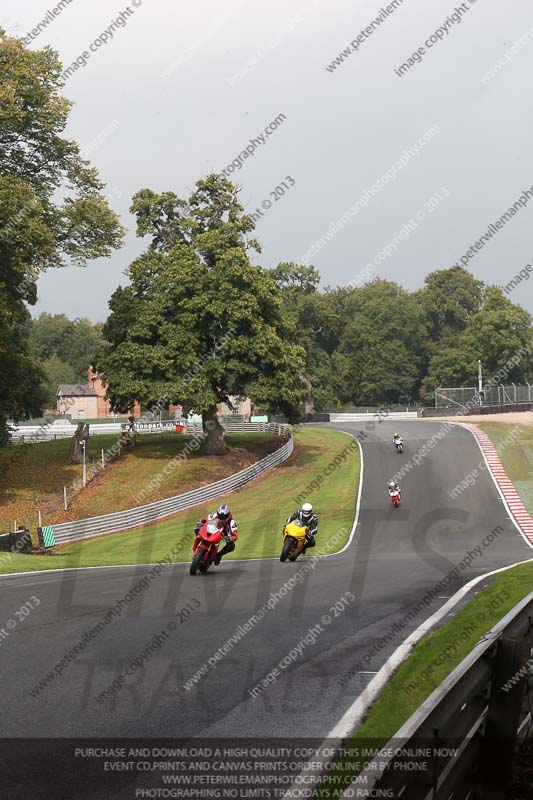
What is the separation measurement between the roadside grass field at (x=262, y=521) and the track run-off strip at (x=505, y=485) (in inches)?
261

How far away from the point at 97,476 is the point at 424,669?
37.2m

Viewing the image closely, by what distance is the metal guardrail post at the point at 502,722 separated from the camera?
449cm

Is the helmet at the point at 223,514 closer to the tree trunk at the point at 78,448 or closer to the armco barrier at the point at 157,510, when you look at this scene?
the armco barrier at the point at 157,510

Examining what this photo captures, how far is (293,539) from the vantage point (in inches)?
753

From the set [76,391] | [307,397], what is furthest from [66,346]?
[307,397]

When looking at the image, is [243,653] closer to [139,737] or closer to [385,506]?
[139,737]

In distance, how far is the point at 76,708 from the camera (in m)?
6.93

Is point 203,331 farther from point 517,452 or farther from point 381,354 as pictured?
point 381,354

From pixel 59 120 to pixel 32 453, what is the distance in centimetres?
2039

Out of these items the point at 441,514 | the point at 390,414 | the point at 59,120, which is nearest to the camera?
the point at 441,514

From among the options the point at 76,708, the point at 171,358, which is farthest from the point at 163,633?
the point at 171,358

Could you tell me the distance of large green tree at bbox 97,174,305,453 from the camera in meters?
44.5

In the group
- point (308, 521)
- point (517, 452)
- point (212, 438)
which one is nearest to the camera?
point (308, 521)

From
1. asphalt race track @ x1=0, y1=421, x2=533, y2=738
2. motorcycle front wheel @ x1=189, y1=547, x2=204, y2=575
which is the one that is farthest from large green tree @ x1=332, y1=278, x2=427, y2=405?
motorcycle front wheel @ x1=189, y1=547, x2=204, y2=575
